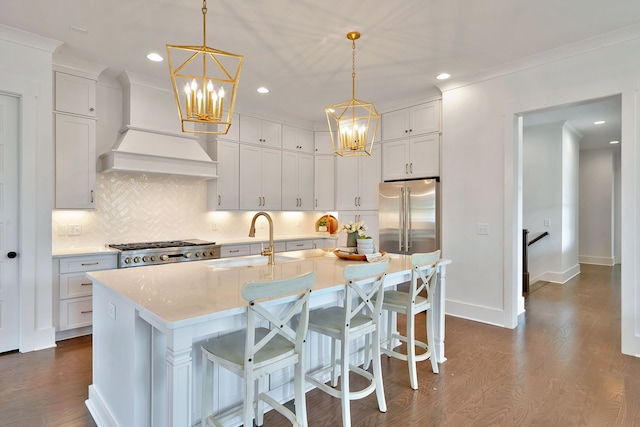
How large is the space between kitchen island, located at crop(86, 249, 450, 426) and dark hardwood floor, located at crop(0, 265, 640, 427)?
349 millimetres

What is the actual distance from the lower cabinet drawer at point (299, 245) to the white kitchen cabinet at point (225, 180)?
0.98 meters

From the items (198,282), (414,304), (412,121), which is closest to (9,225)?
(198,282)

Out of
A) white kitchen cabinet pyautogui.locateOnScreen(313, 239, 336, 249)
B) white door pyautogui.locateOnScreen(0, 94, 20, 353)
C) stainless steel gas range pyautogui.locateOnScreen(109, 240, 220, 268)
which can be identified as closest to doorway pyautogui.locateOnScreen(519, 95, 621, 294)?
white kitchen cabinet pyautogui.locateOnScreen(313, 239, 336, 249)

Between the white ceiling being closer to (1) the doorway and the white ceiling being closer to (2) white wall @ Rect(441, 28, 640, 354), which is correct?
(2) white wall @ Rect(441, 28, 640, 354)

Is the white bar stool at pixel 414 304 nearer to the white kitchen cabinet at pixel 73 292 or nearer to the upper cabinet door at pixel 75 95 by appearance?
the white kitchen cabinet at pixel 73 292

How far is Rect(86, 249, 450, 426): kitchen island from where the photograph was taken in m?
1.46

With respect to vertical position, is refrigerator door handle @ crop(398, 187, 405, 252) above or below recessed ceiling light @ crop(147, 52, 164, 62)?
below

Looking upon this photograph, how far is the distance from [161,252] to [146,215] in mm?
797

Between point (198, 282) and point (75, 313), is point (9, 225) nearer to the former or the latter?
point (75, 313)

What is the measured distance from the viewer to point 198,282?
207 cm

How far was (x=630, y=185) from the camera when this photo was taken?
304cm

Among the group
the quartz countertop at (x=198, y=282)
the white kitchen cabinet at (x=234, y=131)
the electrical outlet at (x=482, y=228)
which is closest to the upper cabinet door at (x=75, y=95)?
the white kitchen cabinet at (x=234, y=131)

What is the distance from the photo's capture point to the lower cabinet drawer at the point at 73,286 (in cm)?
341

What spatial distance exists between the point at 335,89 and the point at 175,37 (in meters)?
2.03
